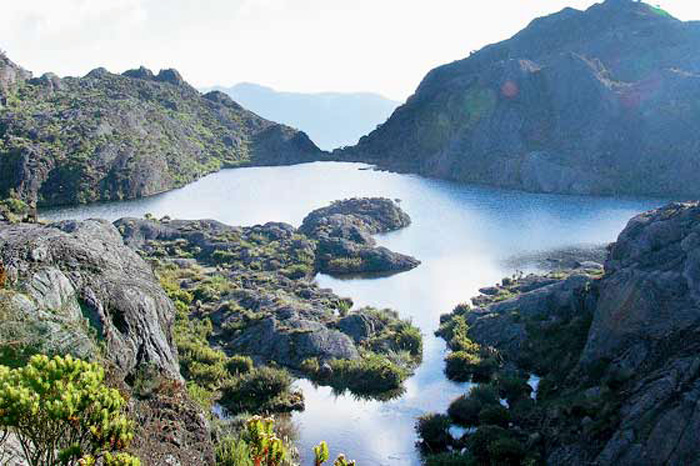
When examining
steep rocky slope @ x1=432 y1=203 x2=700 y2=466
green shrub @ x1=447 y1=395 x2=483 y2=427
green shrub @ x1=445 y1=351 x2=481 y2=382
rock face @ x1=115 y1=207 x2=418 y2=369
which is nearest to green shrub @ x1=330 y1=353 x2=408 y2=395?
rock face @ x1=115 y1=207 x2=418 y2=369

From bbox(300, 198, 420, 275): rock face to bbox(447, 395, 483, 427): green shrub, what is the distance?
28.3m

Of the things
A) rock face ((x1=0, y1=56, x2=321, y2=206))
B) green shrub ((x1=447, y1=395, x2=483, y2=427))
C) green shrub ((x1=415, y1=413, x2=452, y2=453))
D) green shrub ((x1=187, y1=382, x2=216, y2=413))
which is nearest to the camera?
green shrub ((x1=187, y1=382, x2=216, y2=413))

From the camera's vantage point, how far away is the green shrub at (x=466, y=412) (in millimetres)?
27438

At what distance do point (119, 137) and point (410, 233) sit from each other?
59.7 metres

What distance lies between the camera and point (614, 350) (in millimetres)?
26250

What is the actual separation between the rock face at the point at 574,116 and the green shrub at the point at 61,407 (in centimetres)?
9679

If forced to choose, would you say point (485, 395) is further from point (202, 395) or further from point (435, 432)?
point (202, 395)

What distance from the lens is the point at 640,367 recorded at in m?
23.8

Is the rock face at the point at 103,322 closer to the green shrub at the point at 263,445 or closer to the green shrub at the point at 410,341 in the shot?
the green shrub at the point at 263,445

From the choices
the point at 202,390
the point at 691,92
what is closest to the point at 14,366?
the point at 202,390

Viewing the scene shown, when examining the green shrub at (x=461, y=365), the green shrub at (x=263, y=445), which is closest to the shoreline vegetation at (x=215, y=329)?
the green shrub at (x=263, y=445)

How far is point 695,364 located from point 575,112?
11089 centimetres

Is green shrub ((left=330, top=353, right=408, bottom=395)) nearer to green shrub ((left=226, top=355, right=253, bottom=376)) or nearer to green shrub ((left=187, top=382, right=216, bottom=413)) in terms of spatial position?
green shrub ((left=226, top=355, right=253, bottom=376))

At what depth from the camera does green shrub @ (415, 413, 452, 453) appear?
84.4 ft
